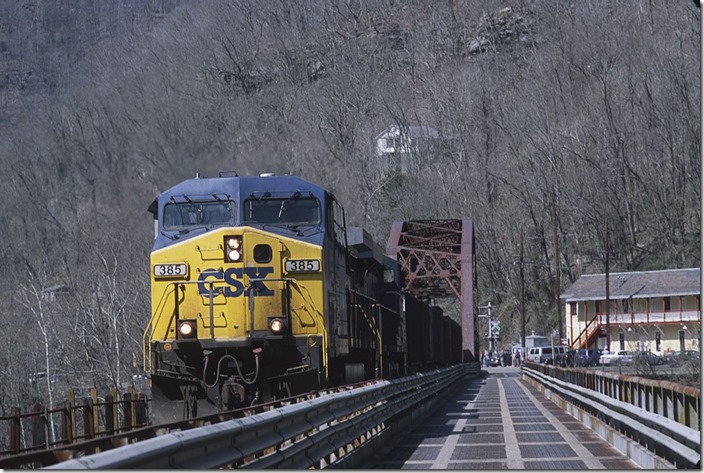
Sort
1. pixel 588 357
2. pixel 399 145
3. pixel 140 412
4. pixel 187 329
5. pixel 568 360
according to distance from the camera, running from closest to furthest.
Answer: pixel 187 329 → pixel 140 412 → pixel 568 360 → pixel 588 357 → pixel 399 145

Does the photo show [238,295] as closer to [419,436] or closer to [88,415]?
[88,415]

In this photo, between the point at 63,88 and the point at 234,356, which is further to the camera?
the point at 63,88

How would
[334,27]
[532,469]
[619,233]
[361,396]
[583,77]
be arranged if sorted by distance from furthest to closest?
[334,27]
[583,77]
[619,233]
[361,396]
[532,469]

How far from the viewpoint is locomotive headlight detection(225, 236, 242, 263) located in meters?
16.7

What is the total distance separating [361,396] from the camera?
570 inches

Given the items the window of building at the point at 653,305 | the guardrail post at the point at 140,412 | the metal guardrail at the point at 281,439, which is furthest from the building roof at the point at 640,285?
the guardrail post at the point at 140,412

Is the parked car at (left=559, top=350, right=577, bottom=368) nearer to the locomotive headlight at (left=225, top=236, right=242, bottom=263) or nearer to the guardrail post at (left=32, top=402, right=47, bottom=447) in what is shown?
the locomotive headlight at (left=225, top=236, right=242, bottom=263)

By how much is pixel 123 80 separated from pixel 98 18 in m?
60.2

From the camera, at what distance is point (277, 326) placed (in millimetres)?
16516

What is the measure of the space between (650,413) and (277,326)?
261 inches

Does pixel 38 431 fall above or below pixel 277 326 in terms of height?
below

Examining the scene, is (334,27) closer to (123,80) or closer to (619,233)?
(619,233)

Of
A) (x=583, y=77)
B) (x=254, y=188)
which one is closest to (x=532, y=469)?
(x=254, y=188)

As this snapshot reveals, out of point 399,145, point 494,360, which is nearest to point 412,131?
point 399,145
